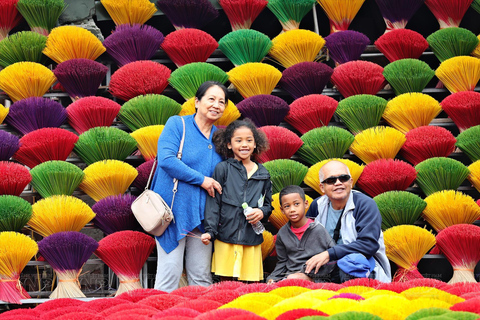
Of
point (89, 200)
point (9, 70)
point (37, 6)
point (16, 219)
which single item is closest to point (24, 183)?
point (16, 219)

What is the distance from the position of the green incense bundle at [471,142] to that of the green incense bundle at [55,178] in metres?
2.00

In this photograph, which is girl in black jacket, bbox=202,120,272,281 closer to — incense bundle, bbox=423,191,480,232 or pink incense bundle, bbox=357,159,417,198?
pink incense bundle, bbox=357,159,417,198

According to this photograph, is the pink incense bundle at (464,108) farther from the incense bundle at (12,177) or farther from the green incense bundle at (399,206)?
the incense bundle at (12,177)

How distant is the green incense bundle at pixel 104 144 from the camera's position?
296cm

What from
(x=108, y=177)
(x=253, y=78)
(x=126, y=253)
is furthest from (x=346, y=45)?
(x=126, y=253)

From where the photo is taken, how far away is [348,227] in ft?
8.43

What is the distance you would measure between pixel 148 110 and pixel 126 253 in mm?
807

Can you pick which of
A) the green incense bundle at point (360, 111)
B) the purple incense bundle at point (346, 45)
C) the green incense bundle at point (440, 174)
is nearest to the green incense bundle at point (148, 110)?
the green incense bundle at point (360, 111)

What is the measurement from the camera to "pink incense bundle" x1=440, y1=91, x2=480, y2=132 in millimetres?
3168

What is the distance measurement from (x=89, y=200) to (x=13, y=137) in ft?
1.82

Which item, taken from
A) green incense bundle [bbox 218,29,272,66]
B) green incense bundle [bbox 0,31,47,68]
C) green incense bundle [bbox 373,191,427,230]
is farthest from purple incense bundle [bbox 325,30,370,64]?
green incense bundle [bbox 0,31,47,68]

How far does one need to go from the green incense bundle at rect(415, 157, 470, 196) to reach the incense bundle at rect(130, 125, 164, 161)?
4.46 ft

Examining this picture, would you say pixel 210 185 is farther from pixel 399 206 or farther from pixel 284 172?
pixel 399 206

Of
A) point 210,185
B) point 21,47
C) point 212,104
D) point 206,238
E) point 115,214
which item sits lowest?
point 206,238
